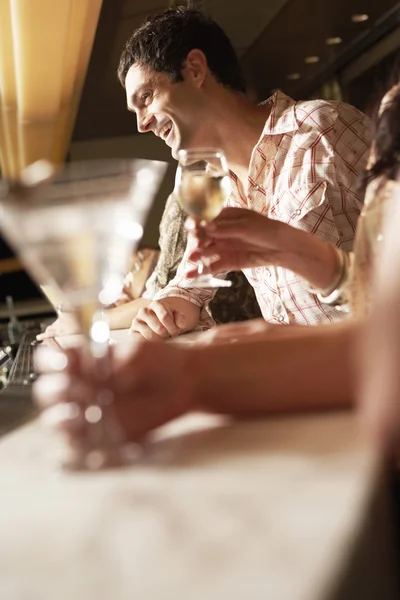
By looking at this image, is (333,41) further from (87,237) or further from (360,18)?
(87,237)

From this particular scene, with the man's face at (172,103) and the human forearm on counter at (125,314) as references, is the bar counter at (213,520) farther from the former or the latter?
the human forearm on counter at (125,314)

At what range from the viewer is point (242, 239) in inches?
59.1

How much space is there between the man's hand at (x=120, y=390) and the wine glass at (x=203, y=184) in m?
0.85

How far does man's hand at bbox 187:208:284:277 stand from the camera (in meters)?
1.45

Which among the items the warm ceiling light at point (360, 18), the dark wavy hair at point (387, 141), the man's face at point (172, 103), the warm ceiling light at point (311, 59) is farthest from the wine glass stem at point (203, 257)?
the warm ceiling light at point (311, 59)

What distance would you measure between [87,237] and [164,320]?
138 centimetres

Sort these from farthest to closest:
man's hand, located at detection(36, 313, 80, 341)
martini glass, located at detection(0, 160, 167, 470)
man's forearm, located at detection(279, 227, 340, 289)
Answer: man's hand, located at detection(36, 313, 80, 341)
man's forearm, located at detection(279, 227, 340, 289)
martini glass, located at detection(0, 160, 167, 470)

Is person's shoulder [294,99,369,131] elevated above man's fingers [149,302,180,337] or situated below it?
above

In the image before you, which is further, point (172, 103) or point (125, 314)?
point (125, 314)

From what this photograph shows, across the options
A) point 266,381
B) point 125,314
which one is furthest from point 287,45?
point 266,381

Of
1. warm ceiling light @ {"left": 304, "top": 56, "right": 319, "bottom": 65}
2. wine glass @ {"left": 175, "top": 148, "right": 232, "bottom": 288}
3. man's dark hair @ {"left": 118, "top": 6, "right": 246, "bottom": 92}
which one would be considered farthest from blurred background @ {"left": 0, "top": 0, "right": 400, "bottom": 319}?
wine glass @ {"left": 175, "top": 148, "right": 232, "bottom": 288}

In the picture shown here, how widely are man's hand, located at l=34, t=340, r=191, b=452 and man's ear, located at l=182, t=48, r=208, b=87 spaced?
194cm

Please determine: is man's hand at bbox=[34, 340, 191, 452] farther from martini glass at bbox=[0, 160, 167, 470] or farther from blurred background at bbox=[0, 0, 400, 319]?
blurred background at bbox=[0, 0, 400, 319]

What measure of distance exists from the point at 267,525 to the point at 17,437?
1.46 ft
